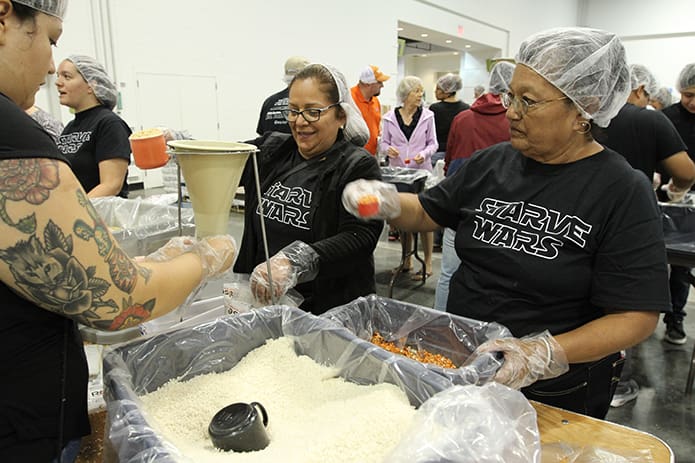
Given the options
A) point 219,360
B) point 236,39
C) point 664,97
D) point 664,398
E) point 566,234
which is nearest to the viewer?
point 219,360

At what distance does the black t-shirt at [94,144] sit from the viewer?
90.1 inches

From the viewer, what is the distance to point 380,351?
0.91 m

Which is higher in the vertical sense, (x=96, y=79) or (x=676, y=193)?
(x=96, y=79)

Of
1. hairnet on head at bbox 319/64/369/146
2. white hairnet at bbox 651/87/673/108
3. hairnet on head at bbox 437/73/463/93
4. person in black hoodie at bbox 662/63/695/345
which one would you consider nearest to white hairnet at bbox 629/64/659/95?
person in black hoodie at bbox 662/63/695/345

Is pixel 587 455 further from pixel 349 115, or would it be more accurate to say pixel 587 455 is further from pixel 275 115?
pixel 275 115

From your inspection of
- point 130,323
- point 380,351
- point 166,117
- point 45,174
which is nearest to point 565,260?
point 380,351

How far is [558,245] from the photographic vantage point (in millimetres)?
1165

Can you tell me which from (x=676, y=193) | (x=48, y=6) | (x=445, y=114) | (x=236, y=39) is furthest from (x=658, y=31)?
(x=48, y=6)

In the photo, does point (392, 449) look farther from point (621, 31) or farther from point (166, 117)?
point (621, 31)

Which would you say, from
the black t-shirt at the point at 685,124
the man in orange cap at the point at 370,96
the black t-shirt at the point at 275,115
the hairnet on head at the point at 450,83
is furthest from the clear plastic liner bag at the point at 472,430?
the hairnet on head at the point at 450,83

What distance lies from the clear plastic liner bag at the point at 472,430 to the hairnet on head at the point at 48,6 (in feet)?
2.53

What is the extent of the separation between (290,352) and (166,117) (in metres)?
5.29

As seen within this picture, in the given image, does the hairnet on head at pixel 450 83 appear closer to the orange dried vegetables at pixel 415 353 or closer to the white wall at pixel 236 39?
the white wall at pixel 236 39

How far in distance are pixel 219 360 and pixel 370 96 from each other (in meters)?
4.05
